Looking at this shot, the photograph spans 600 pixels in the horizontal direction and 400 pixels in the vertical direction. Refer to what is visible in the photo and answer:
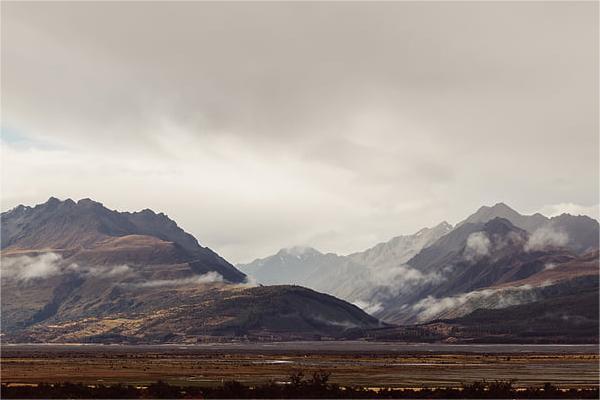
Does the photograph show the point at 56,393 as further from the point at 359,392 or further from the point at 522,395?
the point at 522,395

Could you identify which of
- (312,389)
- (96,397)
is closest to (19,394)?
(96,397)

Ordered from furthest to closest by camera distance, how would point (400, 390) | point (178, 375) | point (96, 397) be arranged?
point (178, 375), point (400, 390), point (96, 397)

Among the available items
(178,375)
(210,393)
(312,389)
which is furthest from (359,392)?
(178,375)

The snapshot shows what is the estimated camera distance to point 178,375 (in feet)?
545

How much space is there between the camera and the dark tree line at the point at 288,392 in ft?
361

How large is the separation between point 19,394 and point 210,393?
31.2 meters

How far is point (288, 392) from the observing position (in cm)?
11269

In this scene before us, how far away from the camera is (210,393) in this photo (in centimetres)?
11388

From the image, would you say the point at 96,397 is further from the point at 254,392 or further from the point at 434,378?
the point at 434,378

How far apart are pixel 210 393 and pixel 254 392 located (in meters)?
7.98

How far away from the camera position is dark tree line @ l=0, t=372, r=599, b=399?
110 m

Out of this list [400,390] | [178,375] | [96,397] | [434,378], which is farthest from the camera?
[178,375]

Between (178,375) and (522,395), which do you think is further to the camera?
(178,375)

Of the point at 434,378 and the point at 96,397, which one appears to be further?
the point at 434,378
